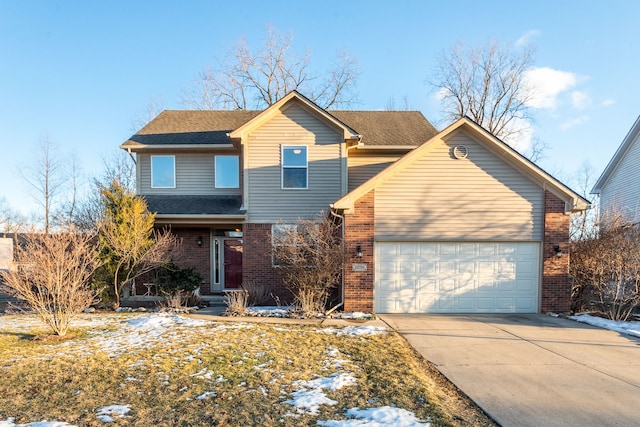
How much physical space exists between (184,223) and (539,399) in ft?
35.0

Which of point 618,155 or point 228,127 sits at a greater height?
point 228,127

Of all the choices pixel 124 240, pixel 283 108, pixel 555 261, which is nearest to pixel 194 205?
pixel 124 240

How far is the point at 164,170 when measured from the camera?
13086 mm

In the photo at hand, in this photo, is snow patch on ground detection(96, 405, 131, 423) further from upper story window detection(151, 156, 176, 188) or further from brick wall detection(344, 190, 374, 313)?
upper story window detection(151, 156, 176, 188)

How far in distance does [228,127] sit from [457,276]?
405 inches

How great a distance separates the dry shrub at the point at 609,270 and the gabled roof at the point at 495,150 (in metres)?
1.12

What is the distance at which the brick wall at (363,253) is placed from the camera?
31.4 feet

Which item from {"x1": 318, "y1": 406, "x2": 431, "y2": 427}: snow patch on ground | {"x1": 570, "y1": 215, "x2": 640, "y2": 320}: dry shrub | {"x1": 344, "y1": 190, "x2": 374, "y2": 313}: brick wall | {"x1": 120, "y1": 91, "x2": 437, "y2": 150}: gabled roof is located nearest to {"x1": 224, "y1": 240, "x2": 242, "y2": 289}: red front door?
{"x1": 120, "y1": 91, "x2": 437, "y2": 150}: gabled roof

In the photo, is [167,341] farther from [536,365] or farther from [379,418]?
[536,365]

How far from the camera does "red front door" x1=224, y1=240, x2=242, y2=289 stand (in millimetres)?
13078

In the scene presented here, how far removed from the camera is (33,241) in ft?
23.6

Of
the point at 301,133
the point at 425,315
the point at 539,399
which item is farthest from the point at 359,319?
the point at 301,133

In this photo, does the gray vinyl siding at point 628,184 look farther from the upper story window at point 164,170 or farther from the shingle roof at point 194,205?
the upper story window at point 164,170

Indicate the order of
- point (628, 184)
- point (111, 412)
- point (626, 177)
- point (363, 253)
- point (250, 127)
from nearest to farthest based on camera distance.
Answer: point (111, 412) < point (363, 253) < point (250, 127) < point (628, 184) < point (626, 177)
